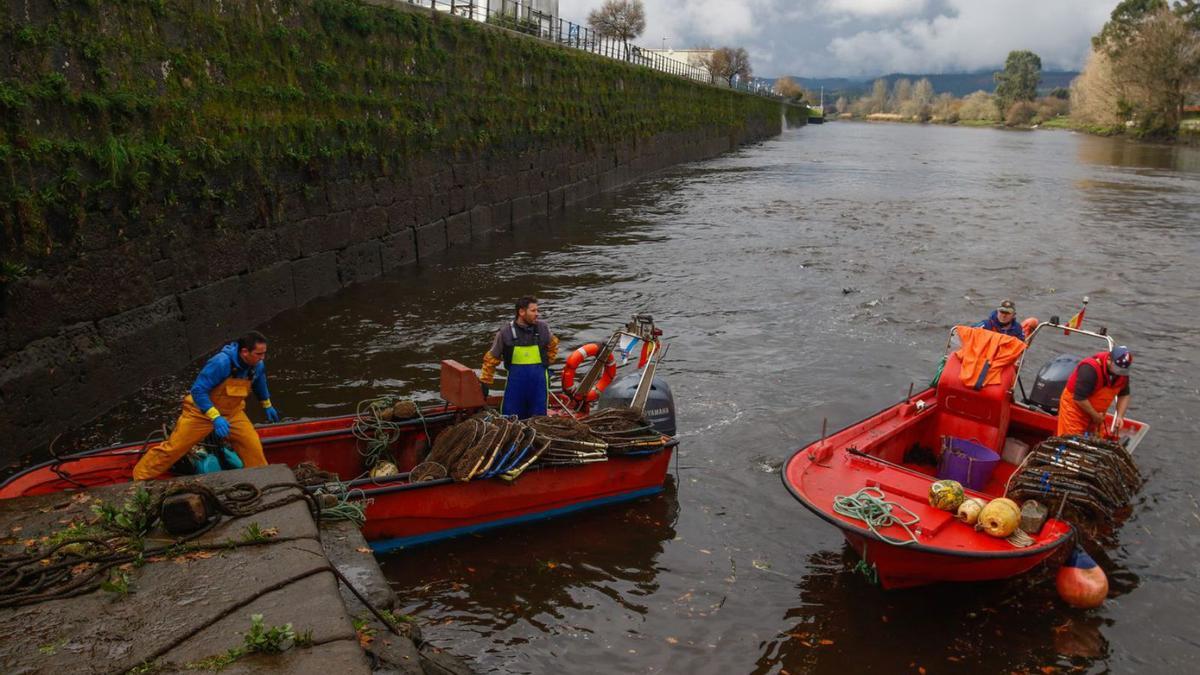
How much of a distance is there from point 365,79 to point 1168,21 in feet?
265

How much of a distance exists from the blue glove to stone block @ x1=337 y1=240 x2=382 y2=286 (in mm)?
9243

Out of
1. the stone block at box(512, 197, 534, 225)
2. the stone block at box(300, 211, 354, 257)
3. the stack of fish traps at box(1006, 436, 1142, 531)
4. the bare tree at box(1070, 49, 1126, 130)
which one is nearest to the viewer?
the stack of fish traps at box(1006, 436, 1142, 531)

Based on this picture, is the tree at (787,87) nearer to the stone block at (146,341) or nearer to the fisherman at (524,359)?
the stone block at (146,341)

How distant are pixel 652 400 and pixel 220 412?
4237 millimetres

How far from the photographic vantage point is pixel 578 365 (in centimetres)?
988

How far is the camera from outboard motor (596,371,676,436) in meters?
9.25

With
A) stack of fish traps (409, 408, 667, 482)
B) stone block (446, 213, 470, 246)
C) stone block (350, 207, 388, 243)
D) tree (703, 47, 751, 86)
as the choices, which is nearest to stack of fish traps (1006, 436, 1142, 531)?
stack of fish traps (409, 408, 667, 482)

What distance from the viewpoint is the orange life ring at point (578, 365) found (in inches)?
376

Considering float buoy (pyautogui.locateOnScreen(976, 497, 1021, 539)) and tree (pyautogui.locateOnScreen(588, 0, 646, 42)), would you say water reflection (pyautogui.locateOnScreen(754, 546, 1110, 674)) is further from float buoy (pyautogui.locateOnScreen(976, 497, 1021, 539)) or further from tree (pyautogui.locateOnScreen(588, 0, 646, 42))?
tree (pyautogui.locateOnScreen(588, 0, 646, 42))

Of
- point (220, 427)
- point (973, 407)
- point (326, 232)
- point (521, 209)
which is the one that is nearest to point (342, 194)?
point (326, 232)

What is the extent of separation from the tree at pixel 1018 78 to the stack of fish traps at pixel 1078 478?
15606 centimetres

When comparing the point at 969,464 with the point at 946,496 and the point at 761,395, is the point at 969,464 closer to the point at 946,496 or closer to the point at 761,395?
the point at 946,496

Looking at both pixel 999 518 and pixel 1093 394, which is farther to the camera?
pixel 1093 394

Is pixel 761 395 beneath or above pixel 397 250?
beneath
